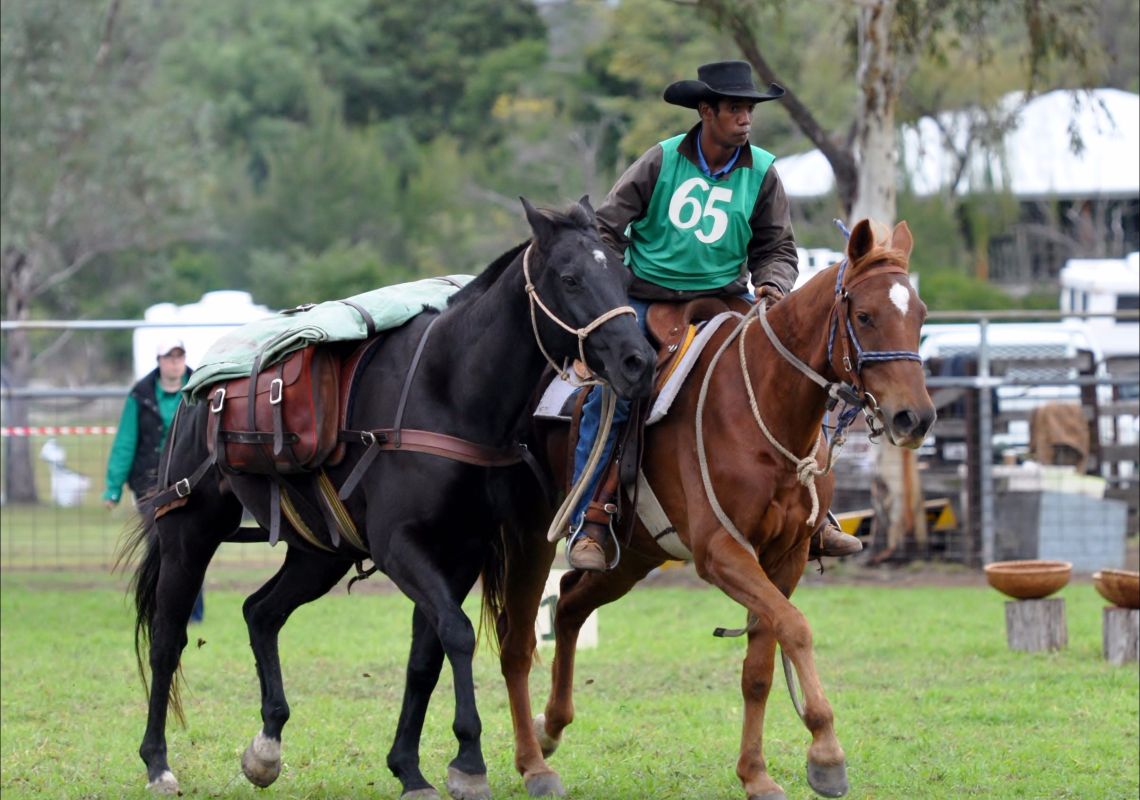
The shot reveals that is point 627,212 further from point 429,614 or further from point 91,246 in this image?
point 91,246

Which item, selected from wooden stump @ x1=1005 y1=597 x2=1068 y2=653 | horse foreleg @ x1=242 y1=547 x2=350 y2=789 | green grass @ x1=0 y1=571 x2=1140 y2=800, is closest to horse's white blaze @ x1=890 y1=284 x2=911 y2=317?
green grass @ x1=0 y1=571 x2=1140 y2=800

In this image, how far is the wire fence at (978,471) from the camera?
49.3 ft

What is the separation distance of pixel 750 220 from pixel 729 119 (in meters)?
0.50

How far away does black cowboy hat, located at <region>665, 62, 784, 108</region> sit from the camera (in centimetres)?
653

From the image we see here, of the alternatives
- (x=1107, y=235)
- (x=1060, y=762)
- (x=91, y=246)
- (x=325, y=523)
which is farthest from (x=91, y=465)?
(x=1107, y=235)

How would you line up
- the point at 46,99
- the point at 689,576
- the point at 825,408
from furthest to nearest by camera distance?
the point at 46,99 → the point at 689,576 → the point at 825,408

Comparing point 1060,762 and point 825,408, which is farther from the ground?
point 825,408

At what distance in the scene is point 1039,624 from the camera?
1097 cm

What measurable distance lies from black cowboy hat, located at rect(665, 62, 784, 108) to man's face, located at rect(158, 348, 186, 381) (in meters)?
6.09

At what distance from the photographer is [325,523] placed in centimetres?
703

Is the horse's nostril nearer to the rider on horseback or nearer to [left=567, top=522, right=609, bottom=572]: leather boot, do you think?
the rider on horseback

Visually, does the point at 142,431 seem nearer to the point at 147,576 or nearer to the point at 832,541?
the point at 147,576

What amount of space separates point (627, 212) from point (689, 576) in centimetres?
971

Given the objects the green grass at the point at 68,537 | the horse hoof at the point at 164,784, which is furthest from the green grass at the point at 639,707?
the green grass at the point at 68,537
